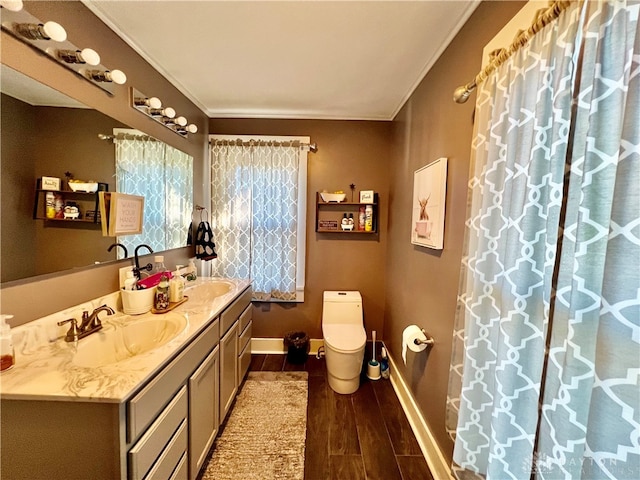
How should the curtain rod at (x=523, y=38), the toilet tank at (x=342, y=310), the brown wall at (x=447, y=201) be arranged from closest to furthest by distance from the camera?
the curtain rod at (x=523, y=38) < the brown wall at (x=447, y=201) < the toilet tank at (x=342, y=310)

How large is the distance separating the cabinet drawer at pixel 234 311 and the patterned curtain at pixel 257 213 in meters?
0.47

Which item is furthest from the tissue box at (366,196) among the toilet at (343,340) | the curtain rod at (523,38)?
the curtain rod at (523,38)

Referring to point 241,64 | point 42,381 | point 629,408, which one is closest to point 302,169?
point 241,64

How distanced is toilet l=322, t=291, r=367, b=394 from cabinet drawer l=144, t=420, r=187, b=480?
1.12 m

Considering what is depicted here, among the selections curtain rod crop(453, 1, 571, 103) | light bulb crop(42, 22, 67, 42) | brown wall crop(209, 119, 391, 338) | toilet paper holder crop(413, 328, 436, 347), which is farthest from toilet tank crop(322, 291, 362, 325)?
light bulb crop(42, 22, 67, 42)

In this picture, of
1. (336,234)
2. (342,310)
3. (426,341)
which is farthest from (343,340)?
(336,234)

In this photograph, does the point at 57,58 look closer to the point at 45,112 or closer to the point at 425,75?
the point at 45,112

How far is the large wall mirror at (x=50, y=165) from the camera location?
0.94m

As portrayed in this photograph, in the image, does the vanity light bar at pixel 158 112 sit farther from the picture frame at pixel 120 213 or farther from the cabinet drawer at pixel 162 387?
the cabinet drawer at pixel 162 387

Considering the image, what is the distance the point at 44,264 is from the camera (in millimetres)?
1059

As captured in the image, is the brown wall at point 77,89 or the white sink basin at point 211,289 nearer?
the brown wall at point 77,89

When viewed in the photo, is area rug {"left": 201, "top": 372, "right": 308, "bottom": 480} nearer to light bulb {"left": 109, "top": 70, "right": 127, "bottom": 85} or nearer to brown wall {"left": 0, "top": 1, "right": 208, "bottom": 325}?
brown wall {"left": 0, "top": 1, "right": 208, "bottom": 325}

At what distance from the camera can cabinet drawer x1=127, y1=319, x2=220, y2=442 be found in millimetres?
809

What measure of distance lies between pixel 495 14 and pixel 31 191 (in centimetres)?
211
